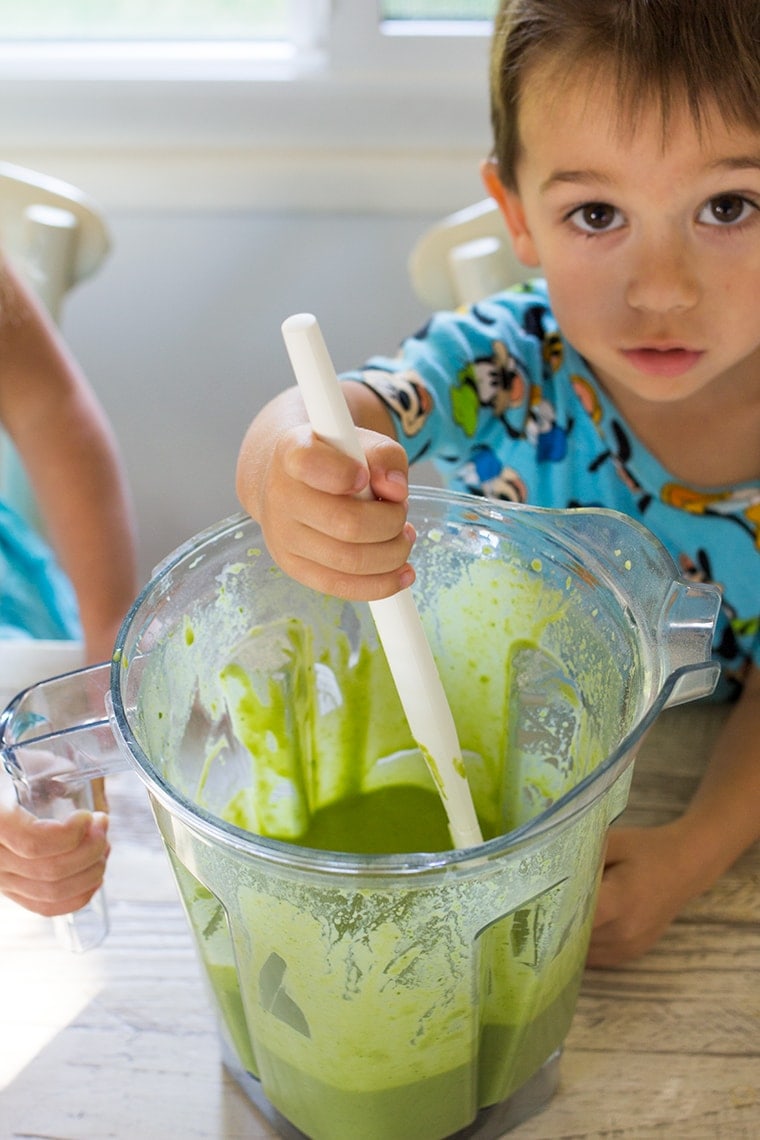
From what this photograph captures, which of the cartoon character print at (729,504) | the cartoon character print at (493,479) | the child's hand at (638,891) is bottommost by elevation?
the child's hand at (638,891)

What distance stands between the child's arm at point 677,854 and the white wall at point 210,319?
78 cm

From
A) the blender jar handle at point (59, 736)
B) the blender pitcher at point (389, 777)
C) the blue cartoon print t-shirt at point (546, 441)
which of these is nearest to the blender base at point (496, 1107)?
the blender pitcher at point (389, 777)

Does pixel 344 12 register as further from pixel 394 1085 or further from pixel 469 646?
pixel 394 1085

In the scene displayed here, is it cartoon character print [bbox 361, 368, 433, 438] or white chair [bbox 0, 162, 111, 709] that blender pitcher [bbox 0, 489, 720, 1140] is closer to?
cartoon character print [bbox 361, 368, 433, 438]

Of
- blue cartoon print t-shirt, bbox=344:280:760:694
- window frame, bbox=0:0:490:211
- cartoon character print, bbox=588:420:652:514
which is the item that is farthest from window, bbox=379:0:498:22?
cartoon character print, bbox=588:420:652:514

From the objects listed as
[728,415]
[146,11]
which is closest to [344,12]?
[146,11]

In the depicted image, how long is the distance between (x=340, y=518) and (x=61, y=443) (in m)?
0.49

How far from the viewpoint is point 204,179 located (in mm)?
1213

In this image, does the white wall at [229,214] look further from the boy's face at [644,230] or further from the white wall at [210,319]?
the boy's face at [644,230]

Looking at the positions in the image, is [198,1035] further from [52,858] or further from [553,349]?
[553,349]

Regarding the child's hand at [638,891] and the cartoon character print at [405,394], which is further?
the cartoon character print at [405,394]

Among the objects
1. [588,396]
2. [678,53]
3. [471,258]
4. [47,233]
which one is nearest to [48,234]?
[47,233]

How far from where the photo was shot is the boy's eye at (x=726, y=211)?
0.60 meters

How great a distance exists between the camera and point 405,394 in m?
0.72
